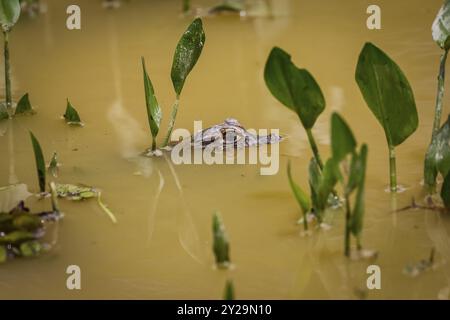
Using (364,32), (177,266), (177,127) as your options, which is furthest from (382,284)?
(364,32)

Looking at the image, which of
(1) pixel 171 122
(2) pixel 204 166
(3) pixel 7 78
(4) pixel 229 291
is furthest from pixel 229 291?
(3) pixel 7 78

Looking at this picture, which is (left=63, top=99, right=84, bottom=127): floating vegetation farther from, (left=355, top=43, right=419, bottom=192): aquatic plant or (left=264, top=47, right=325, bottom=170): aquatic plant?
(left=355, top=43, right=419, bottom=192): aquatic plant

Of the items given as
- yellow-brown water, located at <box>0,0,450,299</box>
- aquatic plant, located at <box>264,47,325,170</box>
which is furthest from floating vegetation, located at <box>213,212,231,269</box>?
aquatic plant, located at <box>264,47,325,170</box>

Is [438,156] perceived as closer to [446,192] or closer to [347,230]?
[446,192]

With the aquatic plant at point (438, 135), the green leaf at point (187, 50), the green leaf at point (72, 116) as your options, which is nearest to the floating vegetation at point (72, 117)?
the green leaf at point (72, 116)

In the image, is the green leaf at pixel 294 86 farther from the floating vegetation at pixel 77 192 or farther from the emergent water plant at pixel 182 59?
the floating vegetation at pixel 77 192
